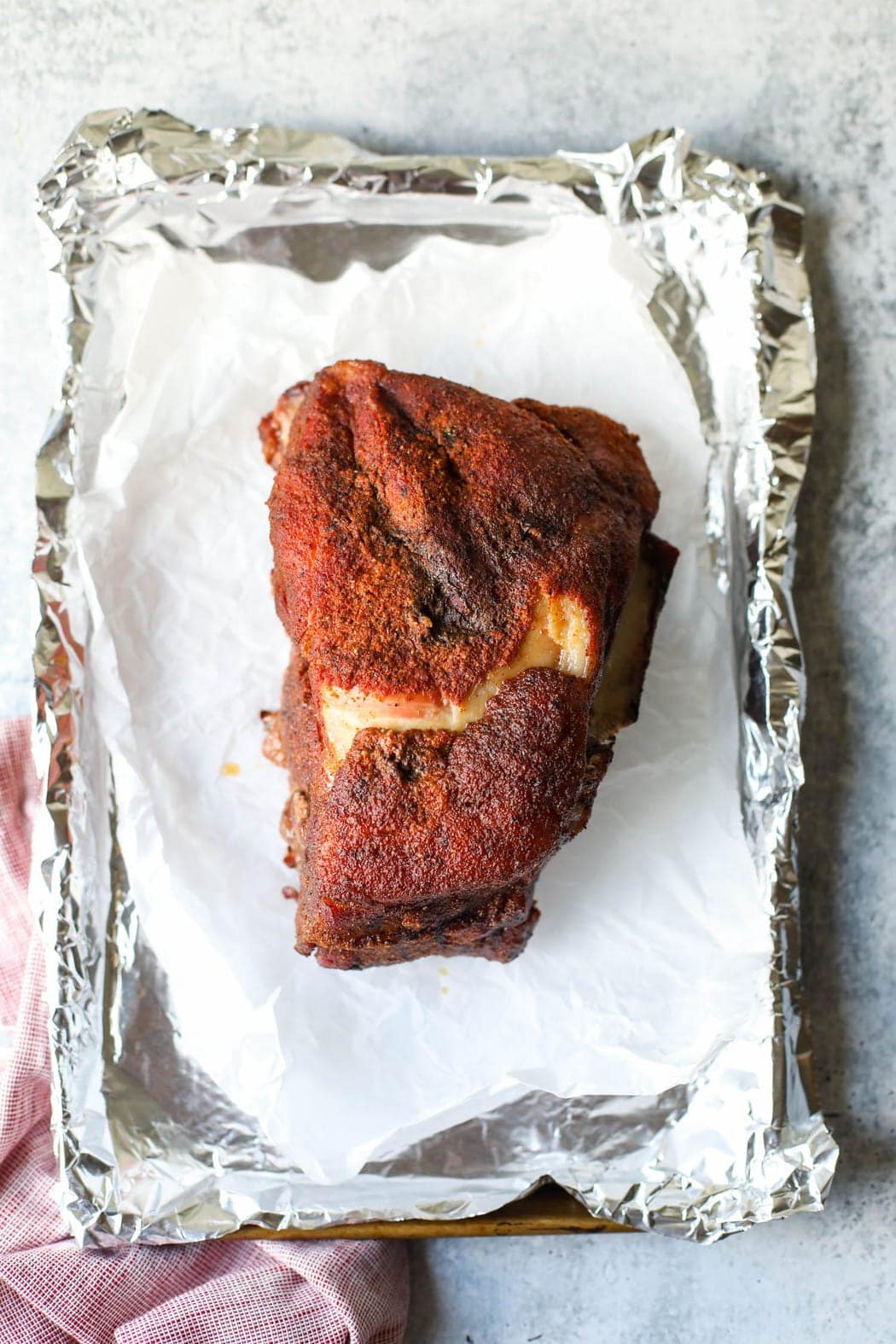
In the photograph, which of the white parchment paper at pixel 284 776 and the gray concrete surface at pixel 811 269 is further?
the gray concrete surface at pixel 811 269

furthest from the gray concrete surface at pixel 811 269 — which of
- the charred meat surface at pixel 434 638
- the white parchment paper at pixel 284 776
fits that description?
the charred meat surface at pixel 434 638

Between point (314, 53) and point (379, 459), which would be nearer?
point (379, 459)

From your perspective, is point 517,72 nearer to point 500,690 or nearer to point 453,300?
point 453,300

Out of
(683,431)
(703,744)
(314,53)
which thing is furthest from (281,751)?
(314,53)

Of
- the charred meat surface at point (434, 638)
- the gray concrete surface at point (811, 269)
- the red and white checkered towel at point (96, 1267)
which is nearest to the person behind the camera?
the charred meat surface at point (434, 638)

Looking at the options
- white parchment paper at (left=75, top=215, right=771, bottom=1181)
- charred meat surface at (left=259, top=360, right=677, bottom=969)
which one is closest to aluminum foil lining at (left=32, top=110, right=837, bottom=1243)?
white parchment paper at (left=75, top=215, right=771, bottom=1181)

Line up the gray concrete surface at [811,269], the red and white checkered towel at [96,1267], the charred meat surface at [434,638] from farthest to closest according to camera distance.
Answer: the gray concrete surface at [811,269]
the red and white checkered towel at [96,1267]
the charred meat surface at [434,638]

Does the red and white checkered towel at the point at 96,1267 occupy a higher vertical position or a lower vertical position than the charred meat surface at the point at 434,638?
lower

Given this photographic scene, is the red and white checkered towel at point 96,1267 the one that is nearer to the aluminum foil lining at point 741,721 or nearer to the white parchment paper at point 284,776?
the aluminum foil lining at point 741,721
